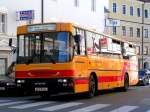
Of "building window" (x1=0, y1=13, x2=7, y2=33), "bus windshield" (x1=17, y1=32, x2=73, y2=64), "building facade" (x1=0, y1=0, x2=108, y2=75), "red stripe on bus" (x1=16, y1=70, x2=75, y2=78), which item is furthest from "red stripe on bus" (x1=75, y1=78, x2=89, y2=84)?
"building window" (x1=0, y1=13, x2=7, y2=33)

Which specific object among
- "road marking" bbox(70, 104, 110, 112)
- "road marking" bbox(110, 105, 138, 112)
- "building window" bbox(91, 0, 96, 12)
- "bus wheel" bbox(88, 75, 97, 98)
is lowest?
"road marking" bbox(110, 105, 138, 112)

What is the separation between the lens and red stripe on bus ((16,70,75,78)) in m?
20.0

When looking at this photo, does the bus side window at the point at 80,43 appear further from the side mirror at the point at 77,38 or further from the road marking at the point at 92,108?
the road marking at the point at 92,108

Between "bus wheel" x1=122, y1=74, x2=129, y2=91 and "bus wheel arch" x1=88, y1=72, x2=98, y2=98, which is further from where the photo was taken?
"bus wheel" x1=122, y1=74, x2=129, y2=91

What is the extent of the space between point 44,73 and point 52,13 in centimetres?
2316

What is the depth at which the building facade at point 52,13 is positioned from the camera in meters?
37.0

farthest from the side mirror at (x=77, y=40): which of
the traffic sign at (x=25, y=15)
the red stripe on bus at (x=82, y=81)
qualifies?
the traffic sign at (x=25, y=15)

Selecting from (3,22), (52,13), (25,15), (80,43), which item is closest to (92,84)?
(80,43)

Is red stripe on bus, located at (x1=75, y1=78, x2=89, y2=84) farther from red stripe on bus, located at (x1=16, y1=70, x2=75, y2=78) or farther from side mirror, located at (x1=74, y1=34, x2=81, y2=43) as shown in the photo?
side mirror, located at (x1=74, y1=34, x2=81, y2=43)

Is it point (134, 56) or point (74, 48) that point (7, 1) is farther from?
point (74, 48)

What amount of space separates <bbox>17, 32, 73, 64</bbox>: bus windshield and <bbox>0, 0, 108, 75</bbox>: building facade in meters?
15.6

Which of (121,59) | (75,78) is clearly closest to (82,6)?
(121,59)

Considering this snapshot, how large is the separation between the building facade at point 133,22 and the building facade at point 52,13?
2716cm

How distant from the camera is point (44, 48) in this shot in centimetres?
2034
